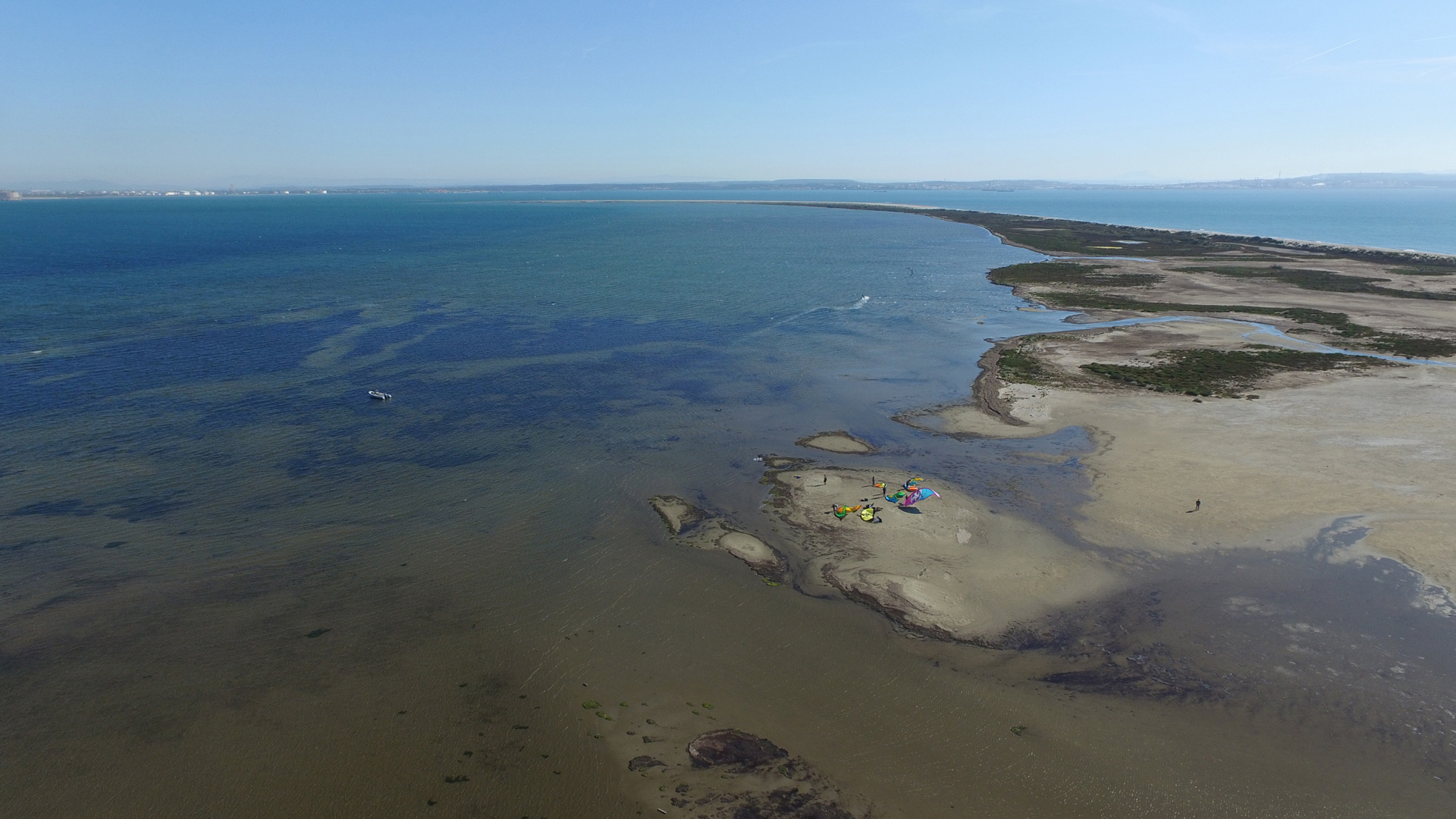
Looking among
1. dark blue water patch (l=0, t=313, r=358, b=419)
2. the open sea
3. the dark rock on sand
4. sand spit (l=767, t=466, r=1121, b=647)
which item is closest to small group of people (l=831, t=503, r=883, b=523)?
sand spit (l=767, t=466, r=1121, b=647)

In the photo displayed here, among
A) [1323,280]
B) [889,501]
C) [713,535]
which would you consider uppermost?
[1323,280]

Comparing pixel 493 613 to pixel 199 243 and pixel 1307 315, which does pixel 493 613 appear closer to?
pixel 1307 315

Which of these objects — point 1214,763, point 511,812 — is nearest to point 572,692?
point 511,812

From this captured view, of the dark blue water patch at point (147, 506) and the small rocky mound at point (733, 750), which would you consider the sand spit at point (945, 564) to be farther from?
the dark blue water patch at point (147, 506)

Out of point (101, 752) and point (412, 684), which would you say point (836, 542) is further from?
point (101, 752)

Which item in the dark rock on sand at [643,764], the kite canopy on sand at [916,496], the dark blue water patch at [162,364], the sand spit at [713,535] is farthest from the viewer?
the dark blue water patch at [162,364]

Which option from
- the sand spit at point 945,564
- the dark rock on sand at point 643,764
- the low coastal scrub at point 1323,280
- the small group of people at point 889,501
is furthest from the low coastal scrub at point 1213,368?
the dark rock on sand at point 643,764

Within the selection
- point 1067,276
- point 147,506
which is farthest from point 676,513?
point 1067,276
